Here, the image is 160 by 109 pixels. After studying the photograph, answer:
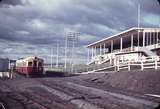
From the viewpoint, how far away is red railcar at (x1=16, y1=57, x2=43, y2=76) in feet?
133

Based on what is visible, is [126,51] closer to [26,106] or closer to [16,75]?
[16,75]

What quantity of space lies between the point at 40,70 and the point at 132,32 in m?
13.2

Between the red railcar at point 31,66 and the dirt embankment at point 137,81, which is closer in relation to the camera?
the dirt embankment at point 137,81

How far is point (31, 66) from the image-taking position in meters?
40.6

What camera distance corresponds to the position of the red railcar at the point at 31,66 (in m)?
40.4

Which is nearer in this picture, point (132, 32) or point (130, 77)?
point (130, 77)

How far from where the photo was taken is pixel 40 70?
4309 centimetres

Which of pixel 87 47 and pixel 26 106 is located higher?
pixel 87 47

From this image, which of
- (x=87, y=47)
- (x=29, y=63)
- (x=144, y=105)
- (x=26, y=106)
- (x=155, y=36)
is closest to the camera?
(x=144, y=105)

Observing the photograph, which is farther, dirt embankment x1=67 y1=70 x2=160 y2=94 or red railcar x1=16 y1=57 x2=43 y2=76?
red railcar x1=16 y1=57 x2=43 y2=76

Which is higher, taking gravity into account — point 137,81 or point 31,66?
point 31,66

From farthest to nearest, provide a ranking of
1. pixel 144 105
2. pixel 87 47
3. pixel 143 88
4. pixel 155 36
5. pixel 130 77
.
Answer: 1. pixel 87 47
2. pixel 155 36
3. pixel 130 77
4. pixel 143 88
5. pixel 144 105

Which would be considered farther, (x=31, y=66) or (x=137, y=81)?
(x=31, y=66)

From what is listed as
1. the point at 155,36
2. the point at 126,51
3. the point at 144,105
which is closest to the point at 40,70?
the point at 126,51
